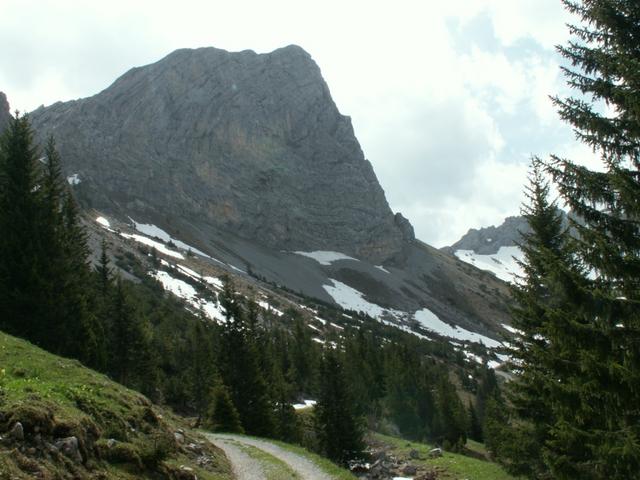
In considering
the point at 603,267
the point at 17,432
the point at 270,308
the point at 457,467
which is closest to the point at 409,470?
the point at 457,467

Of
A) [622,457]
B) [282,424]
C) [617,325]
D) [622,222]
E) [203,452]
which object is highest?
[622,222]

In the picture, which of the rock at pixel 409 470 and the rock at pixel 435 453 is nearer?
the rock at pixel 409 470

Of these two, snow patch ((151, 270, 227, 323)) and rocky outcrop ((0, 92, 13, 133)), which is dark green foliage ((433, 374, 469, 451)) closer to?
snow patch ((151, 270, 227, 323))

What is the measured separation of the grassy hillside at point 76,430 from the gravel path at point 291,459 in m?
2.80

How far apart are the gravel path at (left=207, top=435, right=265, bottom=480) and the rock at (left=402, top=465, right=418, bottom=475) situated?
422 inches

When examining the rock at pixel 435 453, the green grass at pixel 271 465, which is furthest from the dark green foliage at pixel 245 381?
the green grass at pixel 271 465

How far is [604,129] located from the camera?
1082cm

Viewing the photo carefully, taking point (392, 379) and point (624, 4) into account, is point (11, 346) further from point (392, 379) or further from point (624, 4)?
point (392, 379)

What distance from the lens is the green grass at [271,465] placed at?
17320mm

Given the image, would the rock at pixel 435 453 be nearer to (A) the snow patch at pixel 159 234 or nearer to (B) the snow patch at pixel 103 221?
(A) the snow patch at pixel 159 234

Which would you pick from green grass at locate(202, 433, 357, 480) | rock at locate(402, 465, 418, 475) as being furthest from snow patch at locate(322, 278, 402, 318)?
green grass at locate(202, 433, 357, 480)

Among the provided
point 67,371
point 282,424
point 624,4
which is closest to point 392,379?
point 282,424

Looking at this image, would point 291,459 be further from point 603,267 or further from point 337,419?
point 603,267

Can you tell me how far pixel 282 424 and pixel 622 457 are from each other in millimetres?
34243
